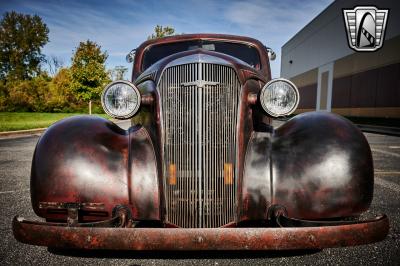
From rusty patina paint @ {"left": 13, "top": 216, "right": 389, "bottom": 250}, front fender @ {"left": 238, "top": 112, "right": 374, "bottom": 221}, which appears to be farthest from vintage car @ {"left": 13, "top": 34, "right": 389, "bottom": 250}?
rusty patina paint @ {"left": 13, "top": 216, "right": 389, "bottom": 250}

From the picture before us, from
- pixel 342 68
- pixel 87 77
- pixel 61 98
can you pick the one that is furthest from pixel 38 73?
pixel 342 68

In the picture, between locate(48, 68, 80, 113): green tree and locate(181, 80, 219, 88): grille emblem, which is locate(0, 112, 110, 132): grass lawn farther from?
locate(48, 68, 80, 113): green tree

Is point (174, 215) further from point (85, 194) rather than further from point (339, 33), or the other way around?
point (339, 33)

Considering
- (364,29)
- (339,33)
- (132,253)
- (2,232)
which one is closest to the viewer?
(132,253)

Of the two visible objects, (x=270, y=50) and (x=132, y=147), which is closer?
(x=132, y=147)

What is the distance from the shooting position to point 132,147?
2119 millimetres

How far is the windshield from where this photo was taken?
3383mm

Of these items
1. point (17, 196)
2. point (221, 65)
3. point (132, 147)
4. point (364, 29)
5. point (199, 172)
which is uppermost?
point (364, 29)

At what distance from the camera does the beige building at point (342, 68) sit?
63.9 ft

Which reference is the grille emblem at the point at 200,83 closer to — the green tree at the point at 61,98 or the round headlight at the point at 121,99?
the round headlight at the point at 121,99

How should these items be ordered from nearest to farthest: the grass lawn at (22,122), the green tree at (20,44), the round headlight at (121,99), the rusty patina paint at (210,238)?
the rusty patina paint at (210,238), the round headlight at (121,99), the grass lawn at (22,122), the green tree at (20,44)

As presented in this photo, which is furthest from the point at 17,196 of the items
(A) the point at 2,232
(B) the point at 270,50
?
(B) the point at 270,50

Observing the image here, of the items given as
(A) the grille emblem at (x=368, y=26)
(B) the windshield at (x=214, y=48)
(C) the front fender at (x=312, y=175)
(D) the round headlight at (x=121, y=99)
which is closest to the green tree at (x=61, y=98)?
(A) the grille emblem at (x=368, y=26)

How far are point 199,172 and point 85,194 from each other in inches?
32.9
